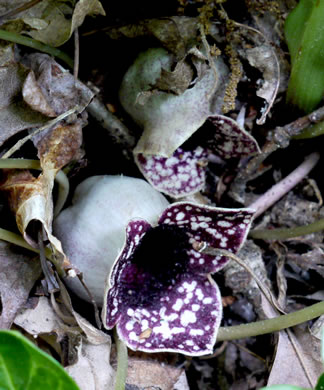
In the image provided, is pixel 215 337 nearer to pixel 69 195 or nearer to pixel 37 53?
pixel 69 195

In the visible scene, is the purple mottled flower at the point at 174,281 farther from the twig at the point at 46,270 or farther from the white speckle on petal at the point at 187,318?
the twig at the point at 46,270

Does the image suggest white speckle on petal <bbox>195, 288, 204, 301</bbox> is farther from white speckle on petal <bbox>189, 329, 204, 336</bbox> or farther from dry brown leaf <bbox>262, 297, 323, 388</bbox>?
dry brown leaf <bbox>262, 297, 323, 388</bbox>

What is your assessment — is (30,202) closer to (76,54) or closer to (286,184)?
(76,54)

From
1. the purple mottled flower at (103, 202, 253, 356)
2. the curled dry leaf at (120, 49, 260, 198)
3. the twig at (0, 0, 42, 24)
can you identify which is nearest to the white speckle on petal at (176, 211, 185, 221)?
the purple mottled flower at (103, 202, 253, 356)

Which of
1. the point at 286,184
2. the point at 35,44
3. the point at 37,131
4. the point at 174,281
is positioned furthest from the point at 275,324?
the point at 35,44

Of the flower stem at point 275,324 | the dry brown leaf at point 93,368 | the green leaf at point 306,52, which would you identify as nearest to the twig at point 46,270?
the dry brown leaf at point 93,368

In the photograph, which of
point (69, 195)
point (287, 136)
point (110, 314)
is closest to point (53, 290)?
point (110, 314)
